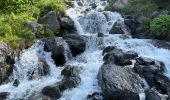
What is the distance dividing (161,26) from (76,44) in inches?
226

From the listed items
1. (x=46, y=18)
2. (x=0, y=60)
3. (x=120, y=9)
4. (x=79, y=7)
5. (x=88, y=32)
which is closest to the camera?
(x=0, y=60)

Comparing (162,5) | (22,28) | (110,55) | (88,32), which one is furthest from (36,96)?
(162,5)

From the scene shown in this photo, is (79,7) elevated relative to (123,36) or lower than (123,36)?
elevated

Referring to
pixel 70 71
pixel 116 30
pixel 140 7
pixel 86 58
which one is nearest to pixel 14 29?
pixel 86 58

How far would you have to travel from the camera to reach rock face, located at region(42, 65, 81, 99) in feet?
50.6

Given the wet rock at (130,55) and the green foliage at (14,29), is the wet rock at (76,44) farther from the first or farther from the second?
the wet rock at (130,55)

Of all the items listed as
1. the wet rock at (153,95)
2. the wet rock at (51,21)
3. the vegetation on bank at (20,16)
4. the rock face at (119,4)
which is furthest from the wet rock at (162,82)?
the rock face at (119,4)

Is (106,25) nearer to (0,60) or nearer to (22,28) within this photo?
(22,28)

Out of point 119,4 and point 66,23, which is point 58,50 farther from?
point 119,4

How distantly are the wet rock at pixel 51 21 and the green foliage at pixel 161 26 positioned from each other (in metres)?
6.20

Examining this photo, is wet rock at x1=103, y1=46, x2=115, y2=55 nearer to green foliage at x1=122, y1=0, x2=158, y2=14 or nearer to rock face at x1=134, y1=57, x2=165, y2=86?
rock face at x1=134, y1=57, x2=165, y2=86

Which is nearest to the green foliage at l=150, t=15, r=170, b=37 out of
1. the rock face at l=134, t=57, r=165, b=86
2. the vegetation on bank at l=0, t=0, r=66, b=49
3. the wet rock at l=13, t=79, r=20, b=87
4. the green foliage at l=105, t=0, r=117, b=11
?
the rock face at l=134, t=57, r=165, b=86

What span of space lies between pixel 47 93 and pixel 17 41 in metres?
5.48

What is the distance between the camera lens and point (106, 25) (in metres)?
25.4
